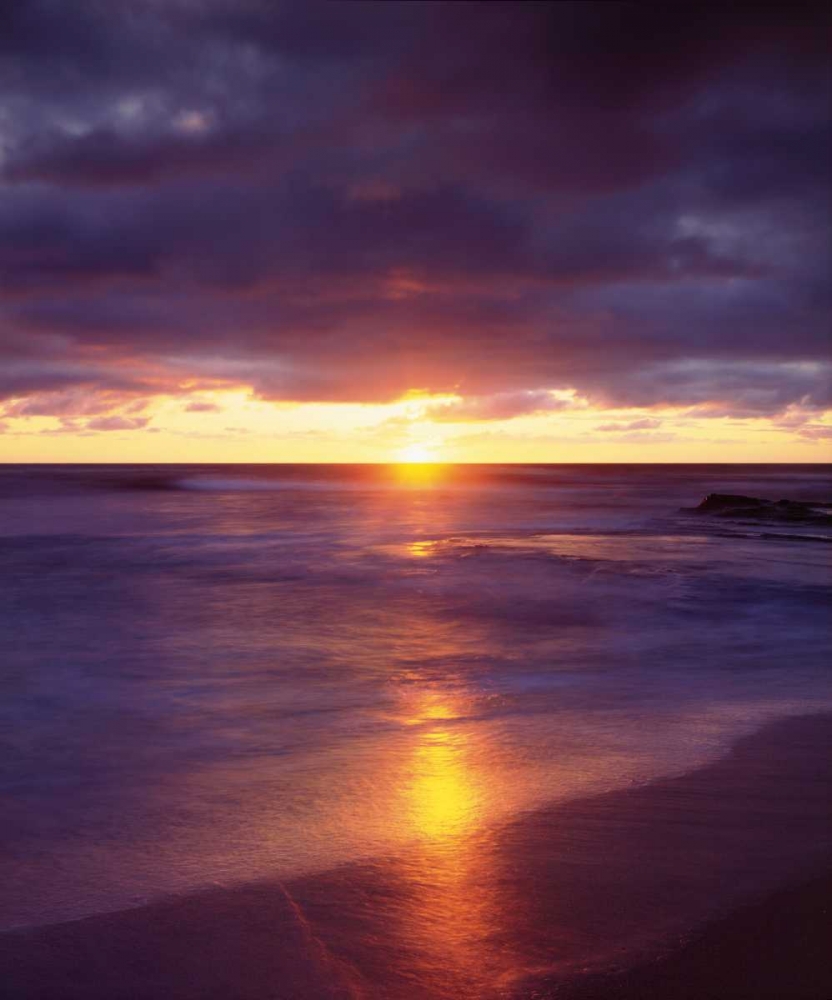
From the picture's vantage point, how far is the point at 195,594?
1502 cm

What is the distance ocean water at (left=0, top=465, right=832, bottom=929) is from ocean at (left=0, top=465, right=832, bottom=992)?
0.03 meters

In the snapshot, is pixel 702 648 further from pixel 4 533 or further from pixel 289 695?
pixel 4 533

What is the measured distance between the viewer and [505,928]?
11.8 feet

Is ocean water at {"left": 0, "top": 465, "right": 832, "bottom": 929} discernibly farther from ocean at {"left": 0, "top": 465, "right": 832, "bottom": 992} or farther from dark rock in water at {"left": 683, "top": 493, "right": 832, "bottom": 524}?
dark rock in water at {"left": 683, "top": 493, "right": 832, "bottom": 524}

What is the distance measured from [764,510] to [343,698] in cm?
3029

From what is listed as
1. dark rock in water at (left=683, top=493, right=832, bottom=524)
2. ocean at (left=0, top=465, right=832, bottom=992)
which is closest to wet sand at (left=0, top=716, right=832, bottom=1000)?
ocean at (left=0, top=465, right=832, bottom=992)

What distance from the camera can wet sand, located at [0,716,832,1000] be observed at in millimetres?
3227

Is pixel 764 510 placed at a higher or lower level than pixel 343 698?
higher

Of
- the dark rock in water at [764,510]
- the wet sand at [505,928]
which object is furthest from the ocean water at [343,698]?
the dark rock in water at [764,510]

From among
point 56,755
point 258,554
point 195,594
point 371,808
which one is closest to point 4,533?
point 258,554

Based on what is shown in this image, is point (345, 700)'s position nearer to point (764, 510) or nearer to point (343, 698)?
point (343, 698)

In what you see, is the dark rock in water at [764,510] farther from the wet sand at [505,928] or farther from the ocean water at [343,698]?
the wet sand at [505,928]

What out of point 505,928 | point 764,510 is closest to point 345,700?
point 505,928

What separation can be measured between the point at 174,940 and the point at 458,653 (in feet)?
22.2
